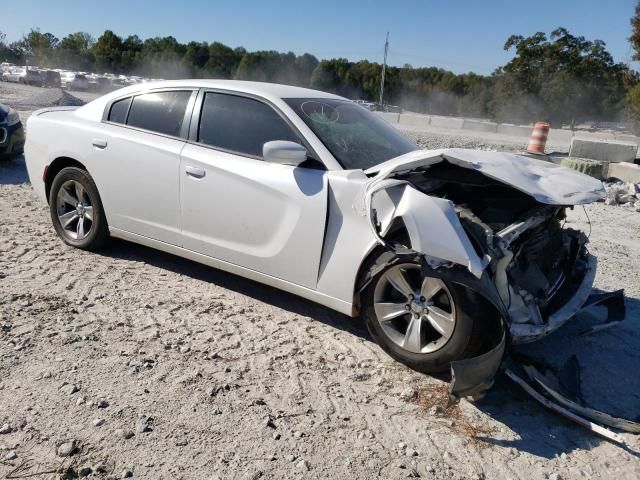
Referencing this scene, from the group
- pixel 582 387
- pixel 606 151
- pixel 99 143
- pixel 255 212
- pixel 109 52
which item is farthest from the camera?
pixel 109 52

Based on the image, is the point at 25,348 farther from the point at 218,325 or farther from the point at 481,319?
the point at 481,319

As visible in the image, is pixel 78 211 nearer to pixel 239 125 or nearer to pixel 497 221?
pixel 239 125

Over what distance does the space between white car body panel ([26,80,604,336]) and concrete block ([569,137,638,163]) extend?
36.6 feet

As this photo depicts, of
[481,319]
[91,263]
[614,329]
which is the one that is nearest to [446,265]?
[481,319]

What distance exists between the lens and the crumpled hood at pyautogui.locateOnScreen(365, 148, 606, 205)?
3318 millimetres

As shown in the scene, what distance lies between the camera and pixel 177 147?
4.37m

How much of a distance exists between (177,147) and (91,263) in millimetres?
1449

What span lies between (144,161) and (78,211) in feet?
3.60

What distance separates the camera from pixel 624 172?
Answer: 1224 centimetres

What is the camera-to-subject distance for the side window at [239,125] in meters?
4.09

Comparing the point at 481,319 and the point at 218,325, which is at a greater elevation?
the point at 481,319

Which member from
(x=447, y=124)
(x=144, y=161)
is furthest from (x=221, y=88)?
(x=447, y=124)

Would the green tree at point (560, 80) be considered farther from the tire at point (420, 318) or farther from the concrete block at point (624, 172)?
the tire at point (420, 318)

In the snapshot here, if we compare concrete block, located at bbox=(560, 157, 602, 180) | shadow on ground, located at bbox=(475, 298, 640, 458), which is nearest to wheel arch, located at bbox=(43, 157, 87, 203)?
shadow on ground, located at bbox=(475, 298, 640, 458)
